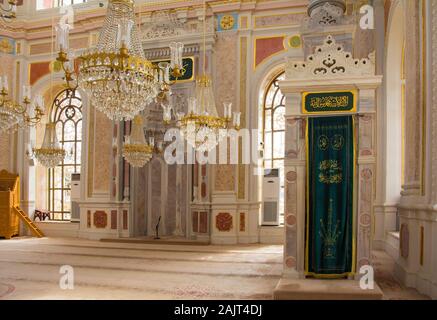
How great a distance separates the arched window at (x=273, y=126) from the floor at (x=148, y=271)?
1.81 metres

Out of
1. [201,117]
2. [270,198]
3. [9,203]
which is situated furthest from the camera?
[9,203]

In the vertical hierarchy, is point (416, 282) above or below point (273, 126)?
below

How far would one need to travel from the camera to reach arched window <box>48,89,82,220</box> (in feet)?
36.5

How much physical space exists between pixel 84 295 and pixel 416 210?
321cm

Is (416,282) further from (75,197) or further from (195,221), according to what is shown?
(75,197)

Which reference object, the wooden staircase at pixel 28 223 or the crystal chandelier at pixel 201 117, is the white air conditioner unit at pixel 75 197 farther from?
the crystal chandelier at pixel 201 117

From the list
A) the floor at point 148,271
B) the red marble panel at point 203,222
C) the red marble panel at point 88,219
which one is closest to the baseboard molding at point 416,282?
the floor at point 148,271

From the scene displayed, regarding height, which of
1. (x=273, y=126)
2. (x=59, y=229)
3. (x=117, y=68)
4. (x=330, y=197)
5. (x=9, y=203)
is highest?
(x=117, y=68)

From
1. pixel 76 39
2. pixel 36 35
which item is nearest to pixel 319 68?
pixel 76 39

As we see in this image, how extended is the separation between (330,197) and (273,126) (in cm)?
512

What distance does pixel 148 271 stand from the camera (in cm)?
601

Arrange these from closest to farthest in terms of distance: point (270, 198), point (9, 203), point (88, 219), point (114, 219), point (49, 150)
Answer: point (49, 150)
point (270, 198)
point (114, 219)
point (88, 219)
point (9, 203)

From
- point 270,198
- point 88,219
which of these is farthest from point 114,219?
point 270,198

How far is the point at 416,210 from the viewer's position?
480cm
